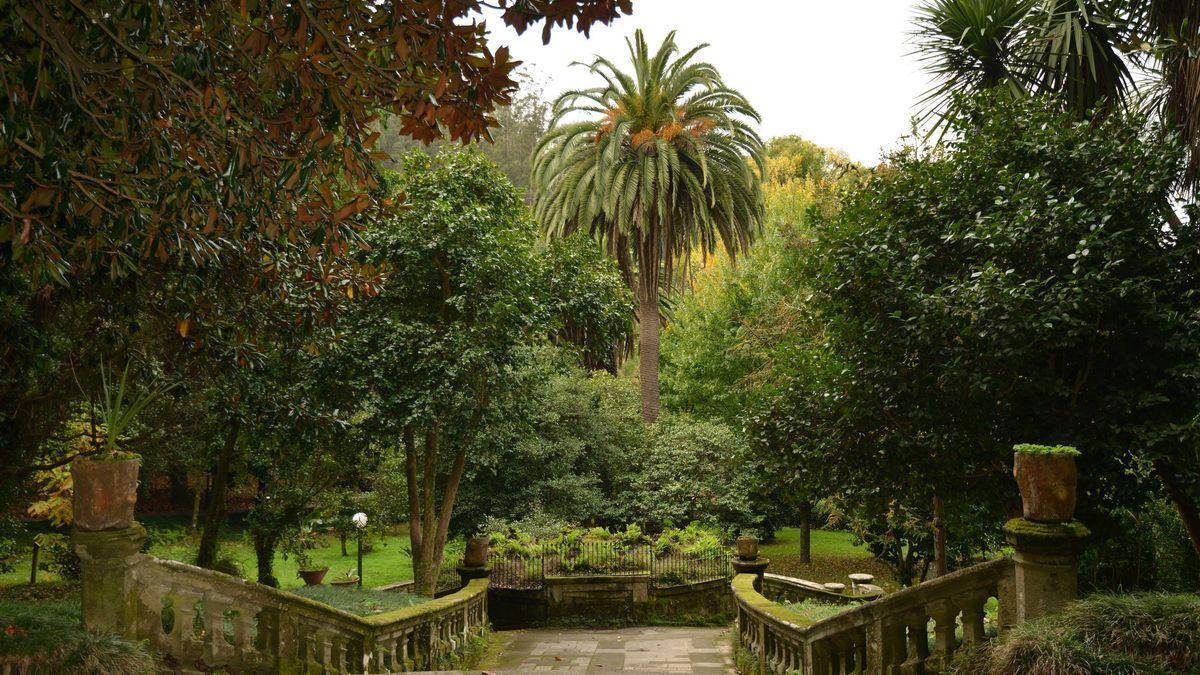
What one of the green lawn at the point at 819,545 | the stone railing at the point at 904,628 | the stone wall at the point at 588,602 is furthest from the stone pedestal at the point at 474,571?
the green lawn at the point at 819,545

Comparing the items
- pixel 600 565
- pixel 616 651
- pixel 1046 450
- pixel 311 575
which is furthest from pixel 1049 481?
pixel 311 575

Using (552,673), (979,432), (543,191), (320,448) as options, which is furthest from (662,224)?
(979,432)

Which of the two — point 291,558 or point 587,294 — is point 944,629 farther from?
point 291,558

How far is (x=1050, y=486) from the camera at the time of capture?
6.12 meters

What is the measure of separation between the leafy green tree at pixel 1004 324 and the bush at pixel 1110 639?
1.62 m

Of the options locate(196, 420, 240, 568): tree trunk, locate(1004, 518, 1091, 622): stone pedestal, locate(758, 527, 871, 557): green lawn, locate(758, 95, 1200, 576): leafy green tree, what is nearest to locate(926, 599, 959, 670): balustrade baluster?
locate(1004, 518, 1091, 622): stone pedestal

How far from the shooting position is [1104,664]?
5363mm

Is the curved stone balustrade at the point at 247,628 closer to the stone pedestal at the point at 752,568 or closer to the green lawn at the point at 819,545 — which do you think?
the stone pedestal at the point at 752,568

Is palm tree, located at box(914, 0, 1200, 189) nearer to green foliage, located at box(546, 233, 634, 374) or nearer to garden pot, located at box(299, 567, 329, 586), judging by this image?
green foliage, located at box(546, 233, 634, 374)

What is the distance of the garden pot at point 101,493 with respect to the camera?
6633 mm

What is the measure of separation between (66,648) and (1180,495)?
892 cm

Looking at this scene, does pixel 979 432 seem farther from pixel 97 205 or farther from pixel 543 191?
pixel 543 191

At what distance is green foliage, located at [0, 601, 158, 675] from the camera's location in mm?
6012

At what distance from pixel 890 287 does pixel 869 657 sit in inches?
136
